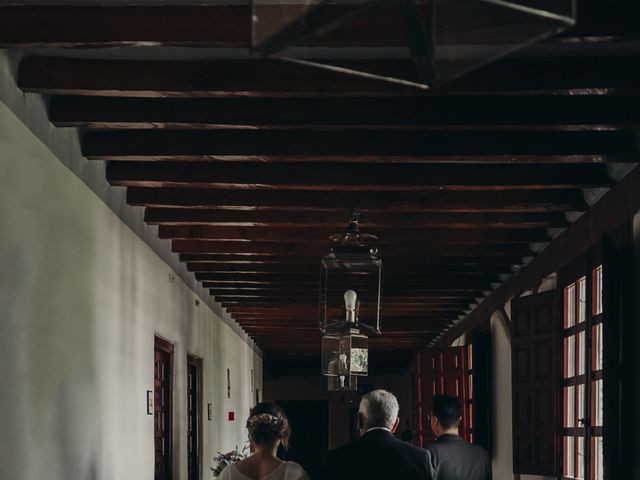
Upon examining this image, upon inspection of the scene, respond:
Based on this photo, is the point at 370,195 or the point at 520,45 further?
the point at 370,195

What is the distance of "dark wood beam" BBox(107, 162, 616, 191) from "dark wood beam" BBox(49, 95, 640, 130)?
4.33ft

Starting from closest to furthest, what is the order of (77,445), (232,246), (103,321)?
(77,445), (103,321), (232,246)

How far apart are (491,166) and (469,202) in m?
0.69

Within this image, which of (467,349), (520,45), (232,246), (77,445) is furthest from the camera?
(467,349)

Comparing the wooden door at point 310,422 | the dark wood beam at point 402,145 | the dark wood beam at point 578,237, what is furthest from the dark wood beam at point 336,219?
the wooden door at point 310,422

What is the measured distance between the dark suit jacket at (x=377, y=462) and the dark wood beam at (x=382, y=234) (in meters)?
4.56

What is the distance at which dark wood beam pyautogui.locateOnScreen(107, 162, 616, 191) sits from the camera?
23.1ft

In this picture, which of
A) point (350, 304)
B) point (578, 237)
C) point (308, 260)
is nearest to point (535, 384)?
point (578, 237)

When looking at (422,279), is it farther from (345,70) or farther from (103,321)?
(345,70)

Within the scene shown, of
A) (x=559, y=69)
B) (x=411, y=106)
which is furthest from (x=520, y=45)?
(x=411, y=106)

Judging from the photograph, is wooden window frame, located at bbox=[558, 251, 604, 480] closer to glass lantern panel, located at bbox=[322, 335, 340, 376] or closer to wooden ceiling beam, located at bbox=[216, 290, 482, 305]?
glass lantern panel, located at bbox=[322, 335, 340, 376]

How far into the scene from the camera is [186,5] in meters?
4.41

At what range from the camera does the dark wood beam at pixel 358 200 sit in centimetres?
770

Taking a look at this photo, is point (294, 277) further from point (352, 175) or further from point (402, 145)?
point (402, 145)
